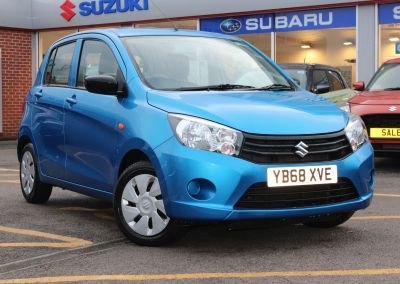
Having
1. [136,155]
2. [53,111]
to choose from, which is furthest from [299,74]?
[136,155]

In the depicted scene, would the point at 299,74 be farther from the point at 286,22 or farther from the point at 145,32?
the point at 145,32

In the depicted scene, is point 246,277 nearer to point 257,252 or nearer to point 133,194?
point 257,252

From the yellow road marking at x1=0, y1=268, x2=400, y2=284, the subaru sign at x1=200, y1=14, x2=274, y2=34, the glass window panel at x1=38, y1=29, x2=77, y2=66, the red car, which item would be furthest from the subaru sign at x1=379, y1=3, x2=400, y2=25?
the yellow road marking at x1=0, y1=268, x2=400, y2=284

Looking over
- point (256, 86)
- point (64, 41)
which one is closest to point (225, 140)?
point (256, 86)

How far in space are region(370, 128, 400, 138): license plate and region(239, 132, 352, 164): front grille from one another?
4.68 m

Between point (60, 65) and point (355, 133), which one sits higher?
point (60, 65)

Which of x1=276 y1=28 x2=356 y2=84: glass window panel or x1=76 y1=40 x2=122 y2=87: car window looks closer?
x1=76 y1=40 x2=122 y2=87: car window

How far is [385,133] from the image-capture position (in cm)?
907

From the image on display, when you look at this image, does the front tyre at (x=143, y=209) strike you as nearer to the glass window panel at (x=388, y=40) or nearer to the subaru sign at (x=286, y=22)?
the glass window panel at (x=388, y=40)

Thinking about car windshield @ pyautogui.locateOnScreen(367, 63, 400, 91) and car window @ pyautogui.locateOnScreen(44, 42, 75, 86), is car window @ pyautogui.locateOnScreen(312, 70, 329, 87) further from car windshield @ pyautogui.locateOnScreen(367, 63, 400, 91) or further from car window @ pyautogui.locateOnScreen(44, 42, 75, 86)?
car window @ pyautogui.locateOnScreen(44, 42, 75, 86)

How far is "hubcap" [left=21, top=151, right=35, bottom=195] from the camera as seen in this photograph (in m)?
6.76

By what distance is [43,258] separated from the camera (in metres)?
4.50

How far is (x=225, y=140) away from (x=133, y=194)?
887 millimetres

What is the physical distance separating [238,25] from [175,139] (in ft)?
40.2
